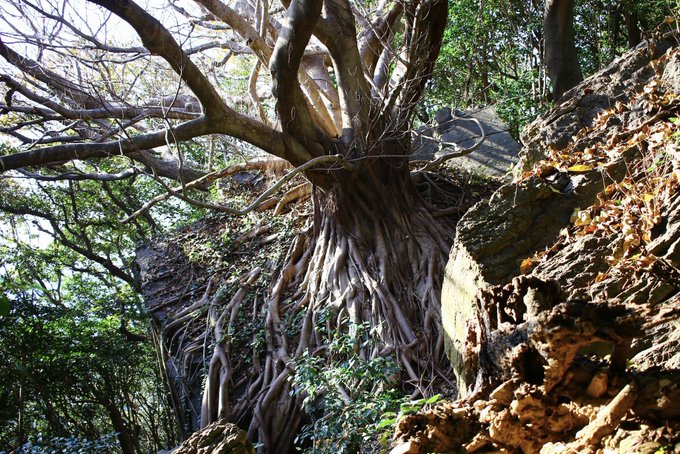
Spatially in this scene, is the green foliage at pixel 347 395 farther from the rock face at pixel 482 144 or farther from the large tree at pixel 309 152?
Result: the rock face at pixel 482 144

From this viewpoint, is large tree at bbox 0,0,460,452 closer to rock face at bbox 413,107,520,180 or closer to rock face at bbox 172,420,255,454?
rock face at bbox 413,107,520,180

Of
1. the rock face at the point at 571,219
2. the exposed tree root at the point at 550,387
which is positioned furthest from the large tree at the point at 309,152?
the exposed tree root at the point at 550,387

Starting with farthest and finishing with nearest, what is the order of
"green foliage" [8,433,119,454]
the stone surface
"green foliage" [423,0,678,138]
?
1. "green foliage" [423,0,678,138]
2. "green foliage" [8,433,119,454]
3. the stone surface

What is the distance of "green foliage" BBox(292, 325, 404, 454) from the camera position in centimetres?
407

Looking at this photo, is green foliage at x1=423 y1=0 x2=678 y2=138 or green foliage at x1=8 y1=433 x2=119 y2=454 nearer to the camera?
green foliage at x1=8 y1=433 x2=119 y2=454

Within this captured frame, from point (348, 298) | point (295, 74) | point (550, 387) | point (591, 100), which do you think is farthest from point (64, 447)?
point (591, 100)

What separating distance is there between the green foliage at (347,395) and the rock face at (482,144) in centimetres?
339

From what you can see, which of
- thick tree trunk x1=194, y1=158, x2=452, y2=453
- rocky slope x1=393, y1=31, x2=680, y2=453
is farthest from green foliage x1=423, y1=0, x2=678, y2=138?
rocky slope x1=393, y1=31, x2=680, y2=453

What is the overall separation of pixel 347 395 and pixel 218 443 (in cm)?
229

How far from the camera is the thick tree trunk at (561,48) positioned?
7090 mm

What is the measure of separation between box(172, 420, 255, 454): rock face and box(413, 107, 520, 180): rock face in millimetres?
5619

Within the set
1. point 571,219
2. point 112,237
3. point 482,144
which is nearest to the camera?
point 571,219

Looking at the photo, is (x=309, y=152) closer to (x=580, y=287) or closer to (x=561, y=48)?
(x=561, y=48)

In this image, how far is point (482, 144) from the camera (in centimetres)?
832
